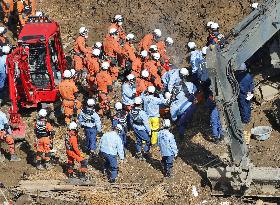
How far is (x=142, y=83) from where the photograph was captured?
772 inches

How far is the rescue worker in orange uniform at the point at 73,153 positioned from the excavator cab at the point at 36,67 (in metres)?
2.44

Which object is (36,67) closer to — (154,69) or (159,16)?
(154,69)

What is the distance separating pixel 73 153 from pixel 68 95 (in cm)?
248

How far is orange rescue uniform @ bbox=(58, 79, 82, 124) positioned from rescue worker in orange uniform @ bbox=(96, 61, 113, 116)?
797 mm

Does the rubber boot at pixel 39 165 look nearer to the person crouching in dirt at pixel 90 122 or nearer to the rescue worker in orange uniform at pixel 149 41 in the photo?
the person crouching in dirt at pixel 90 122

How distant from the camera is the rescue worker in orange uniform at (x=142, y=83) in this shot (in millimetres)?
19422

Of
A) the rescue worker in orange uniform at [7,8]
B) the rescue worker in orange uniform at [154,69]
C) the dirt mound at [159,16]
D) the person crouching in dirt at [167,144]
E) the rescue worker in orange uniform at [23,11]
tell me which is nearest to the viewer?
the person crouching in dirt at [167,144]

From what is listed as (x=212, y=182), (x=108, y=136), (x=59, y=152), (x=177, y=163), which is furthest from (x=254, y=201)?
(x=59, y=152)

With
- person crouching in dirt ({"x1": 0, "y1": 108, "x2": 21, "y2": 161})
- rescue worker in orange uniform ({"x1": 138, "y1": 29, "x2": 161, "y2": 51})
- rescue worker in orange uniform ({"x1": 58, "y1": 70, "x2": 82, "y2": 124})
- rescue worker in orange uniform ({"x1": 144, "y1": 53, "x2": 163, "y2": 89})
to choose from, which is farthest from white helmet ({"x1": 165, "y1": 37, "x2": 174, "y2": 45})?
person crouching in dirt ({"x1": 0, "y1": 108, "x2": 21, "y2": 161})

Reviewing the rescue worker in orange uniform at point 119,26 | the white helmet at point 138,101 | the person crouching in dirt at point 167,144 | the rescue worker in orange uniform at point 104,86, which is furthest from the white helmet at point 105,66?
the person crouching in dirt at point 167,144

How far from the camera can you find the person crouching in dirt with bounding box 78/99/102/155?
17.9 m

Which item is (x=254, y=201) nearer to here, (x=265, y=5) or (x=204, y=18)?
(x=265, y=5)

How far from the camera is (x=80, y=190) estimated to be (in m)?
17.1

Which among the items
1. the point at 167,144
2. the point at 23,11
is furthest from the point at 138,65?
the point at 23,11
